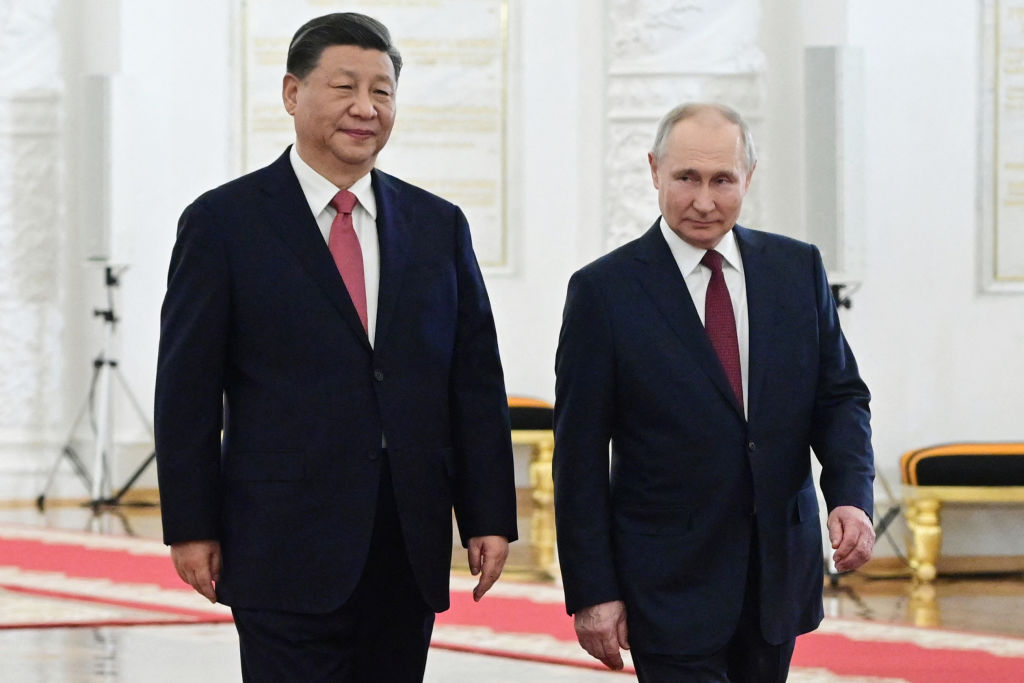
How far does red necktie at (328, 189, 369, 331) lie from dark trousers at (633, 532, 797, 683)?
2.53 feet

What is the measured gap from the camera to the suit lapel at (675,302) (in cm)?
272

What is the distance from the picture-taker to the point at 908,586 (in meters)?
6.93

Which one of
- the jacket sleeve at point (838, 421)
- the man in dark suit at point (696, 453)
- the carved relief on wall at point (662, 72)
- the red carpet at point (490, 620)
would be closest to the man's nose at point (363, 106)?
the man in dark suit at point (696, 453)

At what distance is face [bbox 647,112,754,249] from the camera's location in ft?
8.93

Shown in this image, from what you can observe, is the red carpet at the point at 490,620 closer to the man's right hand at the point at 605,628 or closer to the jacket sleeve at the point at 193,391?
the man's right hand at the point at 605,628

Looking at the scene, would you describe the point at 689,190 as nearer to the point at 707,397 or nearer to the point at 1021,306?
the point at 707,397

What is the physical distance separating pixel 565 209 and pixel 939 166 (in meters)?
2.77

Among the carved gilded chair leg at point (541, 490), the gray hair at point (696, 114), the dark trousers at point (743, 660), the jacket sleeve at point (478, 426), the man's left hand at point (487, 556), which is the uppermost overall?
the gray hair at point (696, 114)

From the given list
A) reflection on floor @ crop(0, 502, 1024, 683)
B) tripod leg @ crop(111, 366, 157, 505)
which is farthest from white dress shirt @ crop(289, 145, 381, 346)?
tripod leg @ crop(111, 366, 157, 505)

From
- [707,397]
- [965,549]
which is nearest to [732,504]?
[707,397]

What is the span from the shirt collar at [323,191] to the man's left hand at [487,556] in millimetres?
604

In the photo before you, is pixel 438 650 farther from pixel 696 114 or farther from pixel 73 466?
pixel 73 466

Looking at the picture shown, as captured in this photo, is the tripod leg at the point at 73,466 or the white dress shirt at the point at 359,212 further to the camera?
the tripod leg at the point at 73,466

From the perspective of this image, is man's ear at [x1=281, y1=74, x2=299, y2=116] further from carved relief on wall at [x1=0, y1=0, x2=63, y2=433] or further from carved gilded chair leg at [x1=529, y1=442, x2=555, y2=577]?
carved relief on wall at [x1=0, y1=0, x2=63, y2=433]
